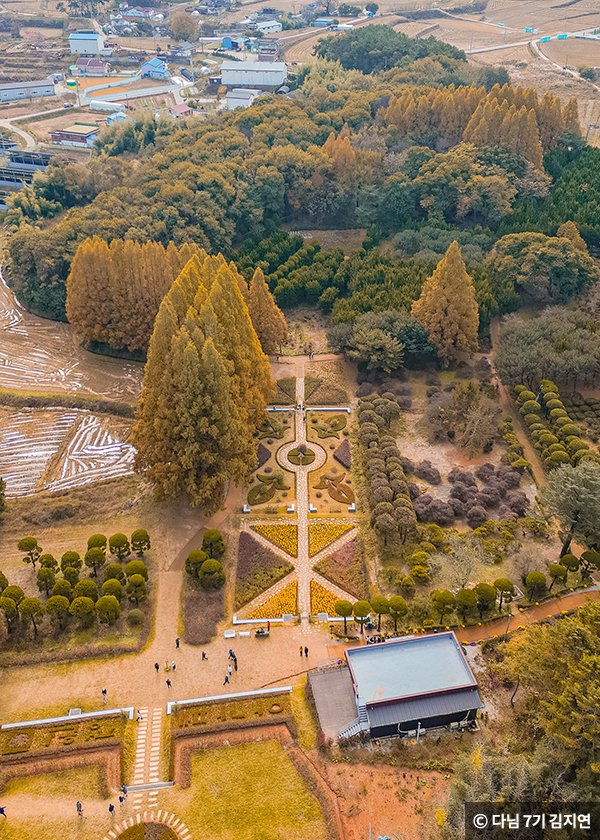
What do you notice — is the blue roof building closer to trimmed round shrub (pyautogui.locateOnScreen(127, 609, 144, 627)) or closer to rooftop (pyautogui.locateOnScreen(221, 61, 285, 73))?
rooftop (pyautogui.locateOnScreen(221, 61, 285, 73))

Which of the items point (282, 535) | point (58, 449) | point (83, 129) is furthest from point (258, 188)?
point (282, 535)

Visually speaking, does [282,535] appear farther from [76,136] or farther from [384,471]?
[76,136]

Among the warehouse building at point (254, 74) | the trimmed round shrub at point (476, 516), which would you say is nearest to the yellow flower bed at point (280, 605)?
A: the trimmed round shrub at point (476, 516)

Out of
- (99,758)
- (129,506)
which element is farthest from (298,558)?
(99,758)

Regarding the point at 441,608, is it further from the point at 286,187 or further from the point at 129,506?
the point at 286,187

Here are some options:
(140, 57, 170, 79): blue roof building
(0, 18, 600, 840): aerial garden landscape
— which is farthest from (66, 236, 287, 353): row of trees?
(140, 57, 170, 79): blue roof building
